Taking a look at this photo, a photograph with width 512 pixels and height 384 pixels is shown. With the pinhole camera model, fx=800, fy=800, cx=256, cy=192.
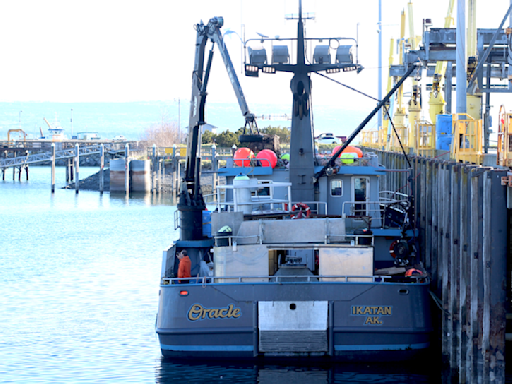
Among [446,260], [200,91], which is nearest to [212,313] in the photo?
[446,260]

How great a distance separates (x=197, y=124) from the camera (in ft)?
90.6

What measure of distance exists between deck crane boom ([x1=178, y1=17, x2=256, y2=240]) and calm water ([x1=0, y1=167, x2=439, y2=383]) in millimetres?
3761

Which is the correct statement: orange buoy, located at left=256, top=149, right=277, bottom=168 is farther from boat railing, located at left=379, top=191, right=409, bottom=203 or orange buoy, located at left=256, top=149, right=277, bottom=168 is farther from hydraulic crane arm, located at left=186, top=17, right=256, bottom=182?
boat railing, located at left=379, top=191, right=409, bottom=203

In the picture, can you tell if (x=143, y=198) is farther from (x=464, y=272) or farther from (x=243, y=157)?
(x=464, y=272)

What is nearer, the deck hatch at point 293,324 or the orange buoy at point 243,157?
the deck hatch at point 293,324

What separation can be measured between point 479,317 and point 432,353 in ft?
16.9

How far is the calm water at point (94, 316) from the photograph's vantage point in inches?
812

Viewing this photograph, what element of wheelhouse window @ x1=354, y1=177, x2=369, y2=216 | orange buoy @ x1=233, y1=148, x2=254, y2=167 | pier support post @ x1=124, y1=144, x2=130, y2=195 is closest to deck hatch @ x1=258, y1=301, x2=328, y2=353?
wheelhouse window @ x1=354, y1=177, x2=369, y2=216

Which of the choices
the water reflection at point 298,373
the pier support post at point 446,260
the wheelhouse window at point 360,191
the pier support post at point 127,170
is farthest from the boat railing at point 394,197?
the pier support post at point 127,170

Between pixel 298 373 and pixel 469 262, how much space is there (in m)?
5.44

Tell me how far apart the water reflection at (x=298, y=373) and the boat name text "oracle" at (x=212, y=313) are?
1356 millimetres

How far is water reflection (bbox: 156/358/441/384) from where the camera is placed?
20.1 m

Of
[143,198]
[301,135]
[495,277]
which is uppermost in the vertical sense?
[301,135]

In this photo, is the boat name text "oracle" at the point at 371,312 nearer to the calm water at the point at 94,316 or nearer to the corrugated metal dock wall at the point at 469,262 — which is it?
the calm water at the point at 94,316
